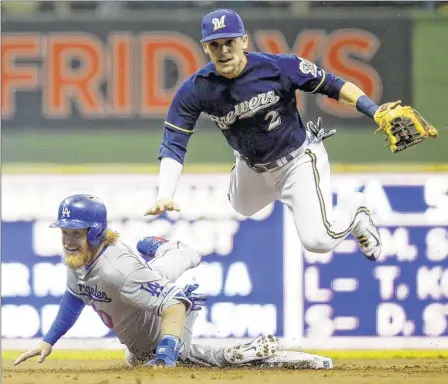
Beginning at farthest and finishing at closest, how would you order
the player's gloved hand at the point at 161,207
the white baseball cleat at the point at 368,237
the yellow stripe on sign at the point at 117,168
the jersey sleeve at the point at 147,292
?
the yellow stripe on sign at the point at 117,168
the white baseball cleat at the point at 368,237
the jersey sleeve at the point at 147,292
the player's gloved hand at the point at 161,207

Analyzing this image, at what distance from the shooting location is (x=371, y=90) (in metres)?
5.66

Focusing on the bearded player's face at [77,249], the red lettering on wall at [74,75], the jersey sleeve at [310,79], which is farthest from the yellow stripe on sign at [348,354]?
the jersey sleeve at [310,79]

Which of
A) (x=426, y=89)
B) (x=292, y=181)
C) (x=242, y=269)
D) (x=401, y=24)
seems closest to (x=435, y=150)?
(x=426, y=89)

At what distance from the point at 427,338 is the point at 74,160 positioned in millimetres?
2215

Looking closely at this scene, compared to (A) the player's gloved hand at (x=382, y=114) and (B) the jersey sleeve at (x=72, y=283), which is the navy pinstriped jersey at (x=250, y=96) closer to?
(A) the player's gloved hand at (x=382, y=114)

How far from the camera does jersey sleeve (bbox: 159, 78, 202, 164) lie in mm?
4188

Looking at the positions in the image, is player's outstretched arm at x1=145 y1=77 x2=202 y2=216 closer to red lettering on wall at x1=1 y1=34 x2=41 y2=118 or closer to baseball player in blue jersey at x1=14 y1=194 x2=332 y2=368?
baseball player in blue jersey at x1=14 y1=194 x2=332 y2=368

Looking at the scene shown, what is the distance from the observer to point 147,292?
3.98 meters

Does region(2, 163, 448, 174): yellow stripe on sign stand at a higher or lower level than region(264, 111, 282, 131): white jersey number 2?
lower

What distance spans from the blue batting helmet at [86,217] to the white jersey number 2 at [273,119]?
0.79 metres

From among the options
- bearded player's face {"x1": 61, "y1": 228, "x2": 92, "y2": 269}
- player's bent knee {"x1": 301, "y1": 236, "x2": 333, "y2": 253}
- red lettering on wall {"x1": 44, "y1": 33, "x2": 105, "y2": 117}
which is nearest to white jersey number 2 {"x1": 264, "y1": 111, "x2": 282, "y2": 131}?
player's bent knee {"x1": 301, "y1": 236, "x2": 333, "y2": 253}

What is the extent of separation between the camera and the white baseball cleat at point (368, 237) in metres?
4.47

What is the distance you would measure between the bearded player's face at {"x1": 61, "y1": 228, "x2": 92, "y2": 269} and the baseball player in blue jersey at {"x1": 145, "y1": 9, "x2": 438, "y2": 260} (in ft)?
1.24

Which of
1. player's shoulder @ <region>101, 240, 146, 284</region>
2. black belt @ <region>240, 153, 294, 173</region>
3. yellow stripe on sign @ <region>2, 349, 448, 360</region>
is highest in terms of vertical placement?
black belt @ <region>240, 153, 294, 173</region>
